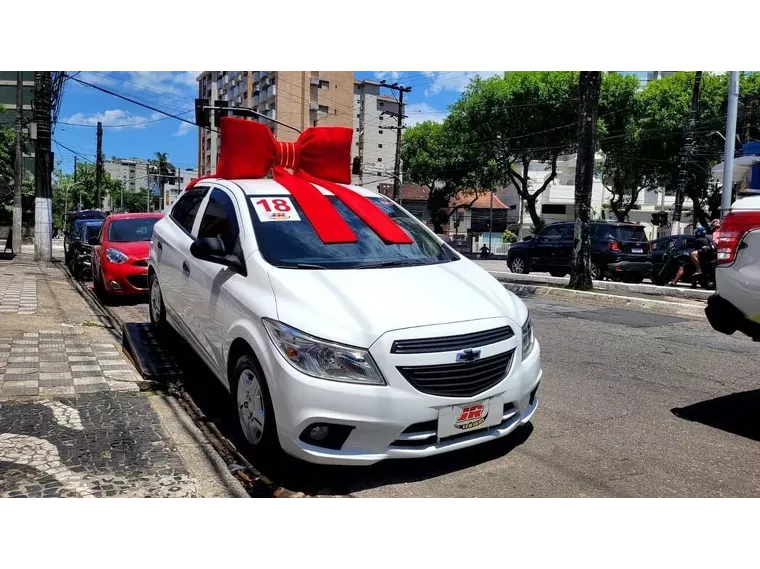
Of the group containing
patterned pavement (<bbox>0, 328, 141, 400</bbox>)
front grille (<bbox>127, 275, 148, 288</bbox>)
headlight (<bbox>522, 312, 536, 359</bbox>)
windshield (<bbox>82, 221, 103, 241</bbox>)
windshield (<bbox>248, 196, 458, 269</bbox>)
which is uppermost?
windshield (<bbox>248, 196, 458, 269</bbox>)

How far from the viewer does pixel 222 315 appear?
13.8ft

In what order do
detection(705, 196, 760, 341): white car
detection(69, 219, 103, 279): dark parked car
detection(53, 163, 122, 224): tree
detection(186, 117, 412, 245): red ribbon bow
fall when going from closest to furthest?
detection(705, 196, 760, 341): white car
detection(186, 117, 412, 245): red ribbon bow
detection(69, 219, 103, 279): dark parked car
detection(53, 163, 122, 224): tree

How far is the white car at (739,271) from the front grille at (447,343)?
81.0 inches

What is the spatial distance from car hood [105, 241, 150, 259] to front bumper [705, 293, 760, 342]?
7804 millimetres

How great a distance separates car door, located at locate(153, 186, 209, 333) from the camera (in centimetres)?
528

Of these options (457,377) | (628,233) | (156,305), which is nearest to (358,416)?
(457,377)

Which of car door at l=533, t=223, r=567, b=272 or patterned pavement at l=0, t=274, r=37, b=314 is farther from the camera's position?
car door at l=533, t=223, r=567, b=272

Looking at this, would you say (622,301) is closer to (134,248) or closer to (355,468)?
(134,248)

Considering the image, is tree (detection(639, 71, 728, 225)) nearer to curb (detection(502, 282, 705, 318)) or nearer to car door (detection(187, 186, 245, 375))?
curb (detection(502, 282, 705, 318))

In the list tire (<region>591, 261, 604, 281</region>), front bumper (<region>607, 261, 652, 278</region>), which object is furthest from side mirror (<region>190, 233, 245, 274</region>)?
tire (<region>591, 261, 604, 281</region>)

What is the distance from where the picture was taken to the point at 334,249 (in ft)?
14.2

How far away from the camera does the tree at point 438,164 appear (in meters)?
42.3
